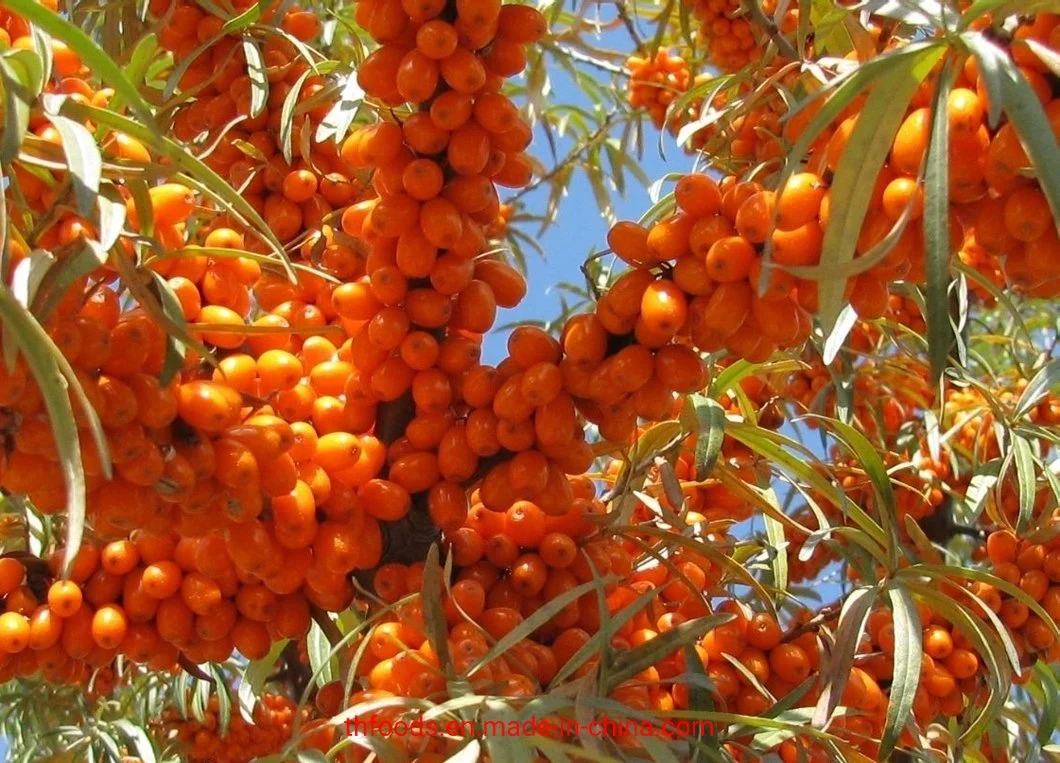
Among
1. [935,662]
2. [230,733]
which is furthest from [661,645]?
[230,733]

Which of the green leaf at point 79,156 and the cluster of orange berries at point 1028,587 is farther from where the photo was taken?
the cluster of orange berries at point 1028,587

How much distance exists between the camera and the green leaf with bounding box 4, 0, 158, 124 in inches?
28.4

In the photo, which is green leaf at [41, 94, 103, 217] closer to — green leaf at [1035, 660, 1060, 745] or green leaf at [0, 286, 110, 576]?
green leaf at [0, 286, 110, 576]

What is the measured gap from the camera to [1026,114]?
2.29ft

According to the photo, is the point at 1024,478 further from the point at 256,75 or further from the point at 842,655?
the point at 256,75

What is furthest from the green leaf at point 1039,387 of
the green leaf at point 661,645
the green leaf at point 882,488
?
the green leaf at point 661,645

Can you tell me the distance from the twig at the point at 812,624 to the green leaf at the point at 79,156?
2.72 ft

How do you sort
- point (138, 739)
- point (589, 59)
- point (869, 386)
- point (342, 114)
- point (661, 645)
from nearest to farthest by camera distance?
point (661, 645) < point (342, 114) < point (138, 739) < point (869, 386) < point (589, 59)

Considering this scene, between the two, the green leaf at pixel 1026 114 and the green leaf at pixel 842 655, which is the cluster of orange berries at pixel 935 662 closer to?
the green leaf at pixel 842 655

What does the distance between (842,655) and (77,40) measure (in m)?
0.83

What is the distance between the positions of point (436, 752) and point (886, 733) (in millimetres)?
400

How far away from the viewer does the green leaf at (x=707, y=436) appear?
43.4 inches

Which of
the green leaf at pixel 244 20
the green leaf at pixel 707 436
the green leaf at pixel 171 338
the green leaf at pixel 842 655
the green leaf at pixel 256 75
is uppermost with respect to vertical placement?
the green leaf at pixel 244 20

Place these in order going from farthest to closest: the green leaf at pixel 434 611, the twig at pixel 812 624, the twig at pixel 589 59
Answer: the twig at pixel 589 59
the twig at pixel 812 624
the green leaf at pixel 434 611
